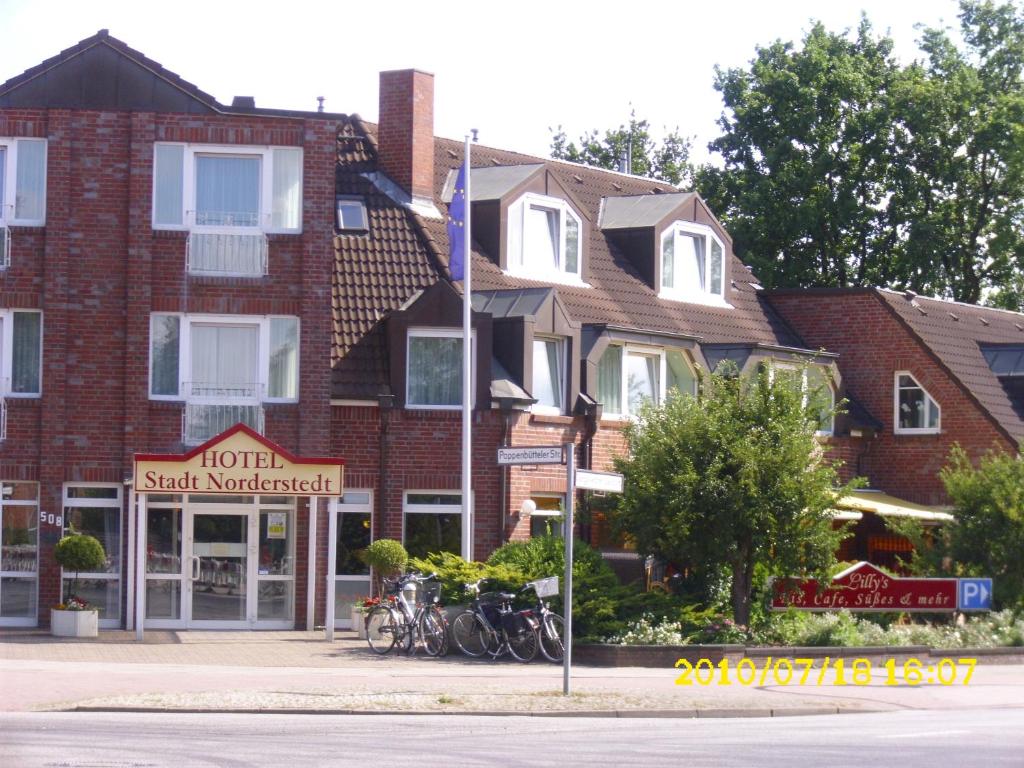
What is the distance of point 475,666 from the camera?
930 inches

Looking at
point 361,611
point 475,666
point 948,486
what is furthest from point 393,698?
point 948,486

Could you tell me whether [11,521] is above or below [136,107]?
below

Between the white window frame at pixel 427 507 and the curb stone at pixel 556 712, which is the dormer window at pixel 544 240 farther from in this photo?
the curb stone at pixel 556 712

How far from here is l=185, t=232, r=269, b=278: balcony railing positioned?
2997 cm

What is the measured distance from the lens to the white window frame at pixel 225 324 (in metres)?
29.9

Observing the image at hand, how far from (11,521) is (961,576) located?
16325mm

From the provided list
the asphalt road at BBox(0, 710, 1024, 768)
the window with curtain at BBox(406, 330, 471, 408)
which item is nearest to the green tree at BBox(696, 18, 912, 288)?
the window with curtain at BBox(406, 330, 471, 408)

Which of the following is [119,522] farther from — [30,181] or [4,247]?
[30,181]

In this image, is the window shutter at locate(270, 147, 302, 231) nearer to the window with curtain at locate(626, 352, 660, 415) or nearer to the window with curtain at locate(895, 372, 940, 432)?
the window with curtain at locate(626, 352, 660, 415)

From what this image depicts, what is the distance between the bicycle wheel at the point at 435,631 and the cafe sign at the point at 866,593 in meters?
5.26

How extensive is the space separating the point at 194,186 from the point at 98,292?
246 centimetres

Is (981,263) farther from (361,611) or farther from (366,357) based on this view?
(361,611)

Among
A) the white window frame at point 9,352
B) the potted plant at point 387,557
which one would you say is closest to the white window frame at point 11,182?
the white window frame at point 9,352

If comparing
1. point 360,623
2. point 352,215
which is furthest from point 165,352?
point 360,623
